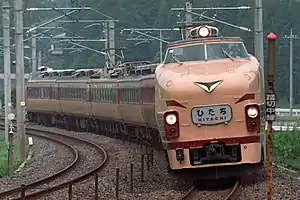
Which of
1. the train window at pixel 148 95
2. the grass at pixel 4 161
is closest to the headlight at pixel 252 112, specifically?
the train window at pixel 148 95

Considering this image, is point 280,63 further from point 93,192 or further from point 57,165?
point 93,192

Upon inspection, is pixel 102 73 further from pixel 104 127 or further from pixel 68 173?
pixel 68 173

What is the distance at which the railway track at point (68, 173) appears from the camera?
16.3 metres

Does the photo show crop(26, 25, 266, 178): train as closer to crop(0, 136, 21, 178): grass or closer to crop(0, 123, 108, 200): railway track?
crop(0, 123, 108, 200): railway track

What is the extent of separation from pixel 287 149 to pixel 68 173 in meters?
8.06

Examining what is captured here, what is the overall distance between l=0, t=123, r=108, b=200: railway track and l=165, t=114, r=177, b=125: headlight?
2290 millimetres

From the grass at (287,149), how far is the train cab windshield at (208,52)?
625 centimetres

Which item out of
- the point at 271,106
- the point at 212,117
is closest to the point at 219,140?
the point at 212,117

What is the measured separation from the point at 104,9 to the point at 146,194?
59.1 meters

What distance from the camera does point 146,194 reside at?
15.7 metres

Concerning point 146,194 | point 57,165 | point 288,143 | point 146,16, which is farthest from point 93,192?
point 146,16

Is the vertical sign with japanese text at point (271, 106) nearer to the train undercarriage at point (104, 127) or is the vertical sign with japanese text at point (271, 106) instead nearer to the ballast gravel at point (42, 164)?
the ballast gravel at point (42, 164)

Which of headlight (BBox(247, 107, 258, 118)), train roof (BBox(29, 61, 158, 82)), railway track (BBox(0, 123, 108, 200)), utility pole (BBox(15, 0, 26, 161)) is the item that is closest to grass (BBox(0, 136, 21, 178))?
utility pole (BBox(15, 0, 26, 161))

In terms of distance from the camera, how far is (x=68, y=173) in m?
20.6
